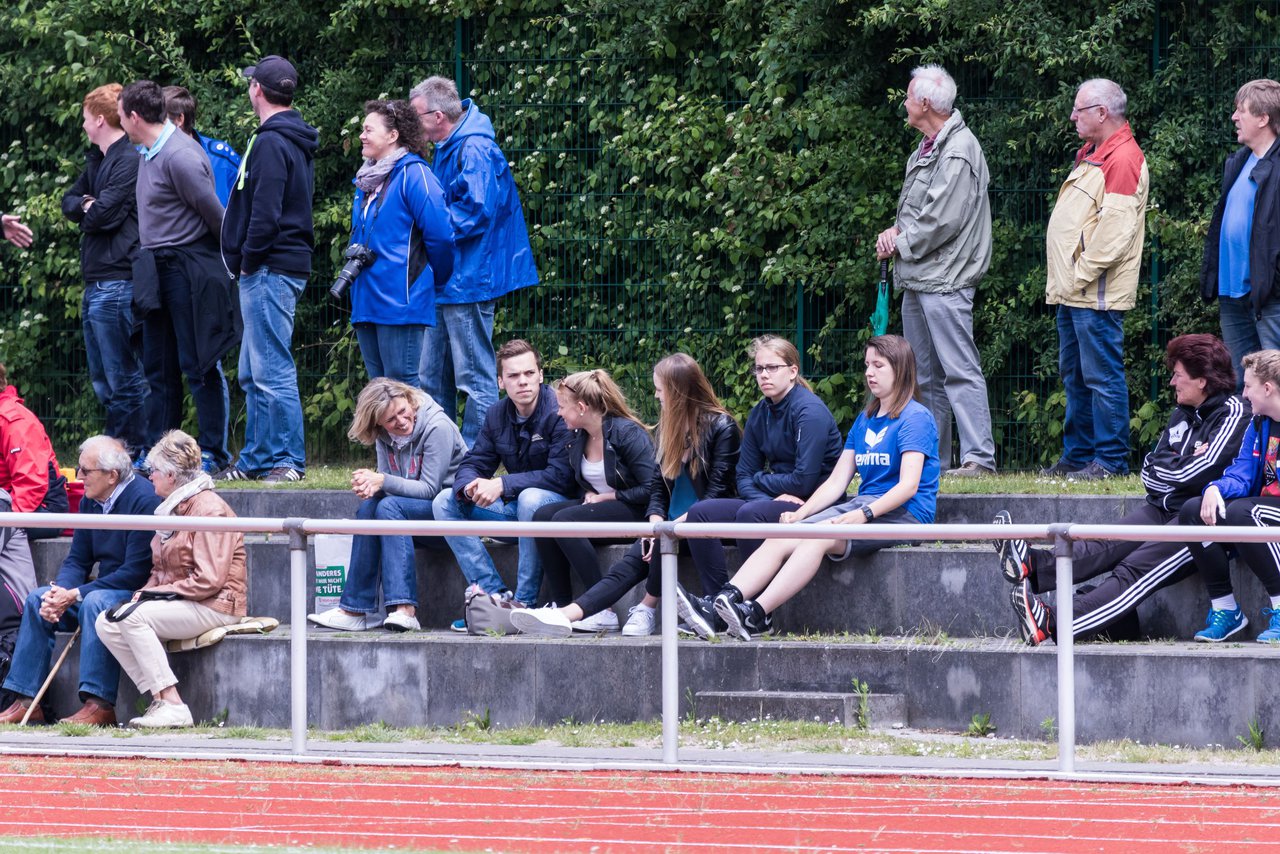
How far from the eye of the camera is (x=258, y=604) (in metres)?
9.45

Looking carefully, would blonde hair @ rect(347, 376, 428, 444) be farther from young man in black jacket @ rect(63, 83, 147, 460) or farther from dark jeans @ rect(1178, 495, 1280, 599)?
dark jeans @ rect(1178, 495, 1280, 599)

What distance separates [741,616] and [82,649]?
314 centimetres

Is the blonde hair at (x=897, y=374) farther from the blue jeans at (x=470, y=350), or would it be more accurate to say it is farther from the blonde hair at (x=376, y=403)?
the blue jeans at (x=470, y=350)

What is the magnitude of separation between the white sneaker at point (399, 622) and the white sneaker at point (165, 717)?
99 centimetres

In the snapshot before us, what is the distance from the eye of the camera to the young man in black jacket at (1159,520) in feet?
25.7

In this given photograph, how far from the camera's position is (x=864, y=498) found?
28.9 ft

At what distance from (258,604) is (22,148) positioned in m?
6.30

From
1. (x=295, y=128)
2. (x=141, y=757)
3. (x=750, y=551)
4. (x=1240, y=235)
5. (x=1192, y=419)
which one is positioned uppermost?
(x=295, y=128)

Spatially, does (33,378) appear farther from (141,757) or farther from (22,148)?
(141,757)

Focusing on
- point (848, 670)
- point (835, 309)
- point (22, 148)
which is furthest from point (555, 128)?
point (848, 670)

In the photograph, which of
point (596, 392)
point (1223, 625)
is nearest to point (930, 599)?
point (1223, 625)

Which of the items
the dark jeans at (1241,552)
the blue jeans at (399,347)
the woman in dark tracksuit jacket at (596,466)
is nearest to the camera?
the dark jeans at (1241,552)

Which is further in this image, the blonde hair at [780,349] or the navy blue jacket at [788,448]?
the blonde hair at [780,349]

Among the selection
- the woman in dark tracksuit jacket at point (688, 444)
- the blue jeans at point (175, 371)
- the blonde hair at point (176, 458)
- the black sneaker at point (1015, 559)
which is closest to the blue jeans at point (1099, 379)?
the woman in dark tracksuit jacket at point (688, 444)
